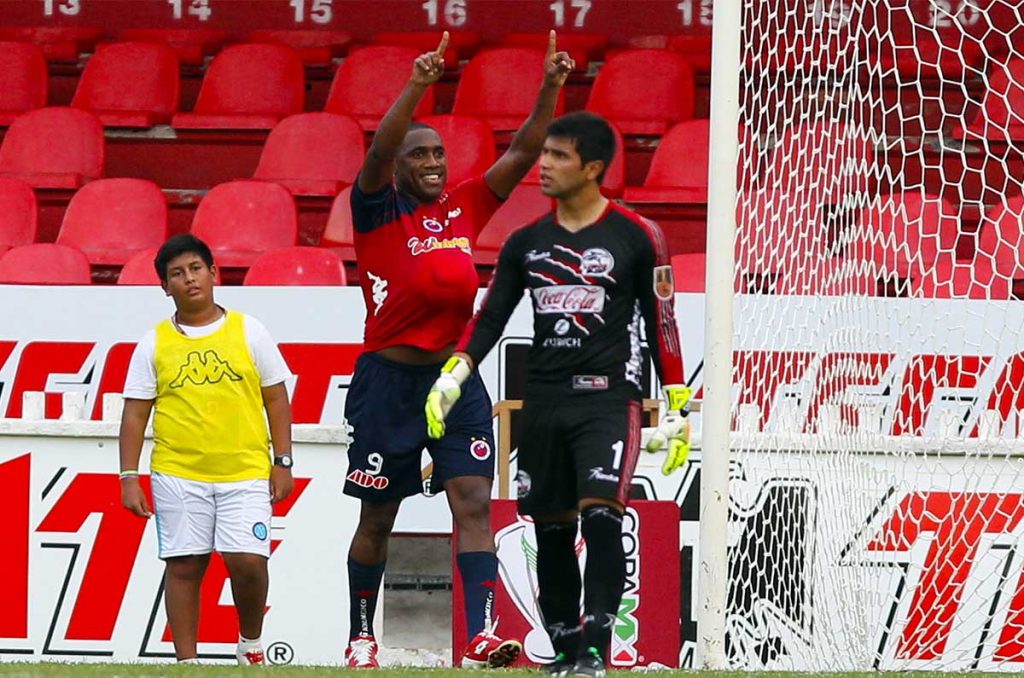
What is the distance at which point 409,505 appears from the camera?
7559 millimetres

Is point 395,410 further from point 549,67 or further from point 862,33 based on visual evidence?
point 862,33

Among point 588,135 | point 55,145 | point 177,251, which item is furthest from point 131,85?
point 588,135

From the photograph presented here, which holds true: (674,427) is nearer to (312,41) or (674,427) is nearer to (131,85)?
(131,85)

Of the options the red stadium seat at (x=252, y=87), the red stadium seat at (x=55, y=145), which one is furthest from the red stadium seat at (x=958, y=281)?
the red stadium seat at (x=55, y=145)

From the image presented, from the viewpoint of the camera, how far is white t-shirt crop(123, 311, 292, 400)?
6.36 meters

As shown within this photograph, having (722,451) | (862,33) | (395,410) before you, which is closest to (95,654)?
(395,410)

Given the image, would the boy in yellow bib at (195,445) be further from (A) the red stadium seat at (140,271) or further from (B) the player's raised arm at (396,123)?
(A) the red stadium seat at (140,271)

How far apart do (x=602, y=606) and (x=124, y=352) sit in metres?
3.88

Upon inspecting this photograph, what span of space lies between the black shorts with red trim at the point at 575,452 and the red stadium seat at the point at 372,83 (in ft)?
19.6

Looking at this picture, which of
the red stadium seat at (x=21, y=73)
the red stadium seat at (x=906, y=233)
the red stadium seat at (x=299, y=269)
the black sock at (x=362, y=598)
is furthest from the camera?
the red stadium seat at (x=21, y=73)

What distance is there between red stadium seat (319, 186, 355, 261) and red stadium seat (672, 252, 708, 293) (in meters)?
1.79

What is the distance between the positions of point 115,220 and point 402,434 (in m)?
4.40

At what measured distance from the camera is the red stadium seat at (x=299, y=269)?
8.82 meters

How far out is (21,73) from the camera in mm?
11250
